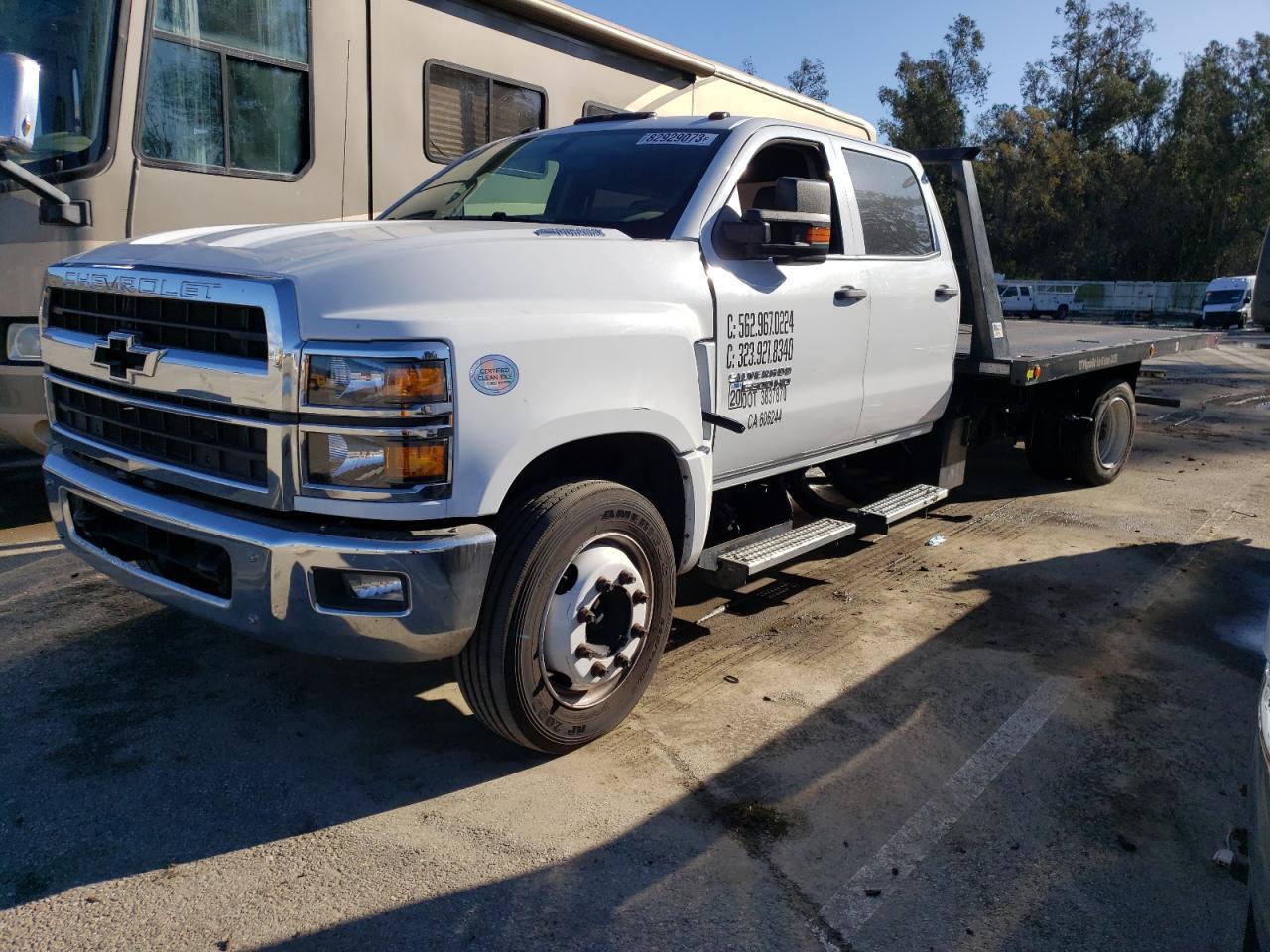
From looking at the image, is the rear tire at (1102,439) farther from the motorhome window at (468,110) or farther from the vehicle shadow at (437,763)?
the motorhome window at (468,110)

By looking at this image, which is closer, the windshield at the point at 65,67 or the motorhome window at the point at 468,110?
the windshield at the point at 65,67

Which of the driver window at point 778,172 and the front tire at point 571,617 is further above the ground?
the driver window at point 778,172

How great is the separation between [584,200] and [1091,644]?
3.09m

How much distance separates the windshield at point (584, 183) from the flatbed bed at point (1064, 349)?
2.77m

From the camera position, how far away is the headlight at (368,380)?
281 cm

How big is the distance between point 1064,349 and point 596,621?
5.02m

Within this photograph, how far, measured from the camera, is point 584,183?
175 inches

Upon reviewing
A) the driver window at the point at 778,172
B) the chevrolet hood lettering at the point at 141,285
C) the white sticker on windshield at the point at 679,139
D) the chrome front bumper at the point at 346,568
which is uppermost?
the white sticker on windshield at the point at 679,139

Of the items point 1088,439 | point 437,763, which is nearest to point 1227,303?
point 1088,439

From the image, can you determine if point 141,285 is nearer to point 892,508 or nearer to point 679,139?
point 679,139

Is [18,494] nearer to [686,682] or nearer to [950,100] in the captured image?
[686,682]

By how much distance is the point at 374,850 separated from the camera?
298cm

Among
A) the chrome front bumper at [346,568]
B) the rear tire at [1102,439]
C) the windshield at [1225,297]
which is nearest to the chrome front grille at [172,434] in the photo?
the chrome front bumper at [346,568]

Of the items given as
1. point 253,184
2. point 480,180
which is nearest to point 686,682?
point 480,180
